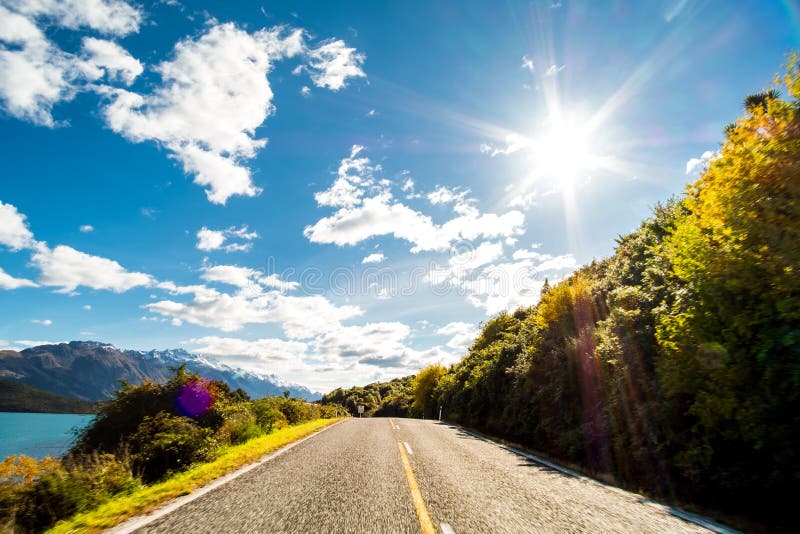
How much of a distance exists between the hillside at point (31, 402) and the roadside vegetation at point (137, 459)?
123257mm

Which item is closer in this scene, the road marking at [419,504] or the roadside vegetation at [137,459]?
the road marking at [419,504]

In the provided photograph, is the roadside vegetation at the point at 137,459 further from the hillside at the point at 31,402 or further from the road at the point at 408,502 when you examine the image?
the hillside at the point at 31,402

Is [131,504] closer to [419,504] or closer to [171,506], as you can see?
[171,506]

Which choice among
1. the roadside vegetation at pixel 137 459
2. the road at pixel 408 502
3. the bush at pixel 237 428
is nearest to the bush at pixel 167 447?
the roadside vegetation at pixel 137 459

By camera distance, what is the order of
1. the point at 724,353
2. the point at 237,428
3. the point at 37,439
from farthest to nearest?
1. the point at 37,439
2. the point at 237,428
3. the point at 724,353

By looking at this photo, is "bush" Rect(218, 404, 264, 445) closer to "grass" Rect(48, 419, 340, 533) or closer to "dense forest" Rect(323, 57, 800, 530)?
"grass" Rect(48, 419, 340, 533)

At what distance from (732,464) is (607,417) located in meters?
4.40

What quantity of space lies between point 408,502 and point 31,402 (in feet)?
523

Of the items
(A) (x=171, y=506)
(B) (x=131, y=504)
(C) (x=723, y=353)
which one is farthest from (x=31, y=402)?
(C) (x=723, y=353)

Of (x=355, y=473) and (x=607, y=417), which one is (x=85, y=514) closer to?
(x=355, y=473)

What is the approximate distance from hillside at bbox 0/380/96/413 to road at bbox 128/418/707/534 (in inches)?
5274

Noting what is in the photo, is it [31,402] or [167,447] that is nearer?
[167,447]

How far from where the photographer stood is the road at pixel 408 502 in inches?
160

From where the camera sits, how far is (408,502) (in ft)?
16.2
